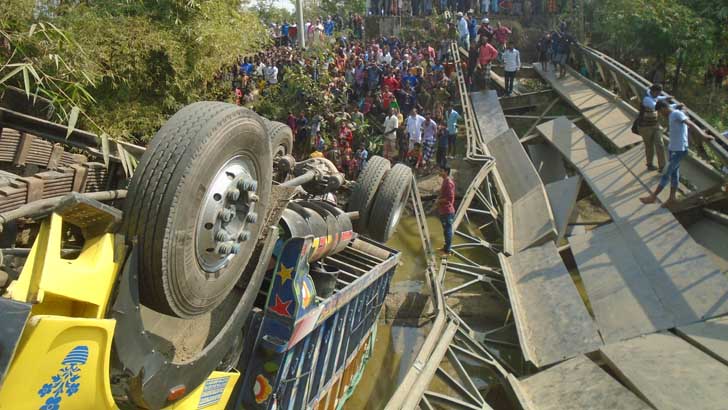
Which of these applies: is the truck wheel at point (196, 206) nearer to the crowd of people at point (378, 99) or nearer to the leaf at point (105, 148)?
the leaf at point (105, 148)

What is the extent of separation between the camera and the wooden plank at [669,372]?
4.47m

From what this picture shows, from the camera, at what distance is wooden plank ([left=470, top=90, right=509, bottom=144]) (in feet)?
40.6

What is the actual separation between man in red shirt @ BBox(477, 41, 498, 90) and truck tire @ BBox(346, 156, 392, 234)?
8.65 meters

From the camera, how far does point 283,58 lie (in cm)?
1545

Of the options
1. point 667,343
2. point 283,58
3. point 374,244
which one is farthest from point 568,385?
point 283,58

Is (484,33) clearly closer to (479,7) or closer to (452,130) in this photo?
(452,130)

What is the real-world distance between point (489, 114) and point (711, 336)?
8.55 m

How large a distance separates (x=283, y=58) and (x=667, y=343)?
40.7ft

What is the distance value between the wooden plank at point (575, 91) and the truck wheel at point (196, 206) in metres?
10.4

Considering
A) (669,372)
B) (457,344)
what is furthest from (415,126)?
(669,372)

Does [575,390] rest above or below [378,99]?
below

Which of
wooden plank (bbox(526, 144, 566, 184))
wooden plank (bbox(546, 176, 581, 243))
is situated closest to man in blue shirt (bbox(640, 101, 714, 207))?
wooden plank (bbox(546, 176, 581, 243))

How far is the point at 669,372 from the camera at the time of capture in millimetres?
4812

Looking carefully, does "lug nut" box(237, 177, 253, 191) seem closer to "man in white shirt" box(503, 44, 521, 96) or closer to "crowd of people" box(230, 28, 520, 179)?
"crowd of people" box(230, 28, 520, 179)
